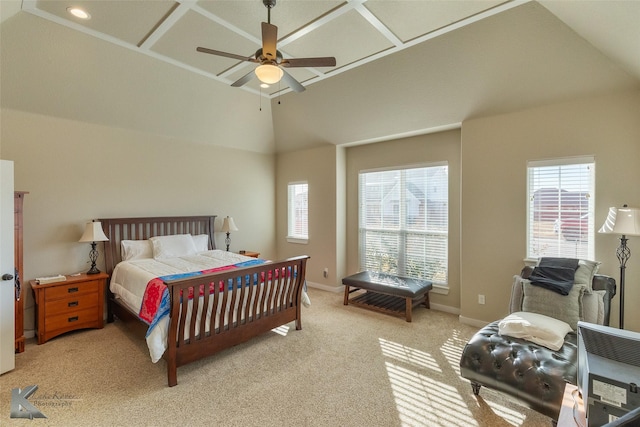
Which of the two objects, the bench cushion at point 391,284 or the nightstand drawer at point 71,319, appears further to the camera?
the bench cushion at point 391,284

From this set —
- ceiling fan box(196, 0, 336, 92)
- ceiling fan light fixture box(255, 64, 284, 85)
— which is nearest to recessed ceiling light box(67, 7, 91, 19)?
ceiling fan box(196, 0, 336, 92)

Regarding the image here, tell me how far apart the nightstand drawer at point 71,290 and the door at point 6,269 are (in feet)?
2.10

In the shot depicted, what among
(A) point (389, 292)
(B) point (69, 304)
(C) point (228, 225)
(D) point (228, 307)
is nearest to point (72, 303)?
(B) point (69, 304)

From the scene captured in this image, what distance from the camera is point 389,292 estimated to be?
4.05m

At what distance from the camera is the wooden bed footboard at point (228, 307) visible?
254 centimetres

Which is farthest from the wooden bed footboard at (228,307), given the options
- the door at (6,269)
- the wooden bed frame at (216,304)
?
the door at (6,269)

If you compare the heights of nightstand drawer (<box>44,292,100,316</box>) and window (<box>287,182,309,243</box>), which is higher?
window (<box>287,182,309,243</box>)

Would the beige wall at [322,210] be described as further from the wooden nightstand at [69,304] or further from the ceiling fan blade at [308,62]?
the wooden nightstand at [69,304]

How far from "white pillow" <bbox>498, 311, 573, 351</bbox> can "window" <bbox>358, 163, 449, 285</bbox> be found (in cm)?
189

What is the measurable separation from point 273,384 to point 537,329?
2.19 m

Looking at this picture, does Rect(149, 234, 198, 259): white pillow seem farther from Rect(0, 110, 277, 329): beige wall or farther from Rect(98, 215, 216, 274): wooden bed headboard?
Rect(0, 110, 277, 329): beige wall

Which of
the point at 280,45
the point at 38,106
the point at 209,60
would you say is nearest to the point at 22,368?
the point at 38,106

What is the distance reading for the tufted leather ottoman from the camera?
1.88m

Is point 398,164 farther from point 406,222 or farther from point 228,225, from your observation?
point 228,225
